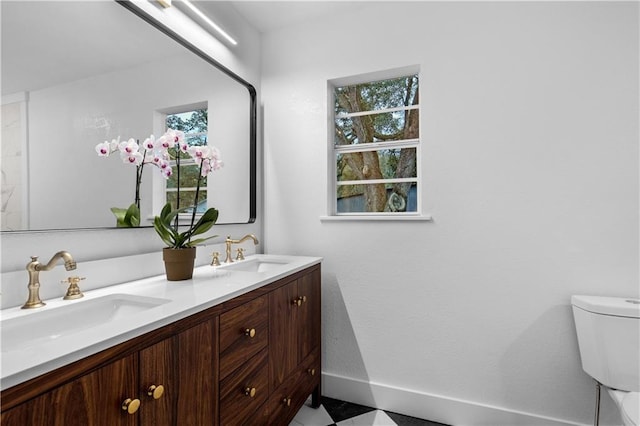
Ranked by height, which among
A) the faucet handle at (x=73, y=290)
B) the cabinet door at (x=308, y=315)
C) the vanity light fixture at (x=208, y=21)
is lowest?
the cabinet door at (x=308, y=315)

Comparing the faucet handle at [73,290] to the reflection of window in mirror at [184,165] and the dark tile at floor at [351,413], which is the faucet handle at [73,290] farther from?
the dark tile at floor at [351,413]

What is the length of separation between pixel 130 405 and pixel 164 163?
0.99m

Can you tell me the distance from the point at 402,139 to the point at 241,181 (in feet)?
3.32

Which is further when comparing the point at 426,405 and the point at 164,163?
the point at 426,405

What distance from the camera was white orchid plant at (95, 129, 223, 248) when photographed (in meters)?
1.30

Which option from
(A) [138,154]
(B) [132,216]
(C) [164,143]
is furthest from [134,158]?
(B) [132,216]

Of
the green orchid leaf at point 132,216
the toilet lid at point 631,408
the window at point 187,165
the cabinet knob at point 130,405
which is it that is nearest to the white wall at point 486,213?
the toilet lid at point 631,408

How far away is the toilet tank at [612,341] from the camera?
1.28 m

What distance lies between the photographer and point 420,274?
1.79 metres

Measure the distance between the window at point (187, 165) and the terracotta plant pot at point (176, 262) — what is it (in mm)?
297

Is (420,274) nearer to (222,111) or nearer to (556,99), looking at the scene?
(556,99)

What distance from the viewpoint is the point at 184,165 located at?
1.54m

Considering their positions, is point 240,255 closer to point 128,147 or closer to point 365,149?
point 128,147

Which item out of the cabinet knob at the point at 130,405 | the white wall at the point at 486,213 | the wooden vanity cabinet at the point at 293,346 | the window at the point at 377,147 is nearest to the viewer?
the cabinet knob at the point at 130,405
